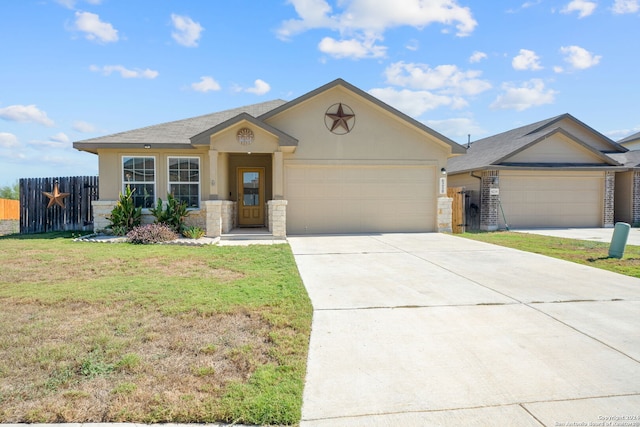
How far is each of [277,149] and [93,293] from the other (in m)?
7.87

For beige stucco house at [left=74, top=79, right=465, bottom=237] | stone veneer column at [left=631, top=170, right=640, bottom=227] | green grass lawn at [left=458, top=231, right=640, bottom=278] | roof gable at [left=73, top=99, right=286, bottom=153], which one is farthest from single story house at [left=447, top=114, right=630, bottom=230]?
roof gable at [left=73, top=99, right=286, bottom=153]

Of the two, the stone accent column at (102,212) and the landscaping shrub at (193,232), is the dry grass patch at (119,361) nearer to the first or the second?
the landscaping shrub at (193,232)

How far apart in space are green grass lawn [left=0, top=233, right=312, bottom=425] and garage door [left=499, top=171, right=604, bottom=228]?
13265mm

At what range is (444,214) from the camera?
48.2ft

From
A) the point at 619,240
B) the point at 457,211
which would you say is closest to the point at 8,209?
the point at 457,211

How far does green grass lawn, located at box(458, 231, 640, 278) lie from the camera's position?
322 inches

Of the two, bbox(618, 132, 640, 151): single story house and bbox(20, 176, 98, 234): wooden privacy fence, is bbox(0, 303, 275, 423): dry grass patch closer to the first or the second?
bbox(20, 176, 98, 234): wooden privacy fence

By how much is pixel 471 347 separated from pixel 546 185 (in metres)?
16.0

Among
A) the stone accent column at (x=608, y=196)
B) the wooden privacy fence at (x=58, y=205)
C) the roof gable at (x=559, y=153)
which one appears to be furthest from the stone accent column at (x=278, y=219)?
the stone accent column at (x=608, y=196)

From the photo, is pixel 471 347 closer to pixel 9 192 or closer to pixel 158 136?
pixel 158 136

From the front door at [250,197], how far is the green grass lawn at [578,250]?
8.24 metres

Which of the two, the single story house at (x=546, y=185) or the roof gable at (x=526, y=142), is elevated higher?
the roof gable at (x=526, y=142)

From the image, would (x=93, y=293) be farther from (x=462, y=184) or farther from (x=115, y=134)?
(x=462, y=184)

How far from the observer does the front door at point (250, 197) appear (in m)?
15.6
